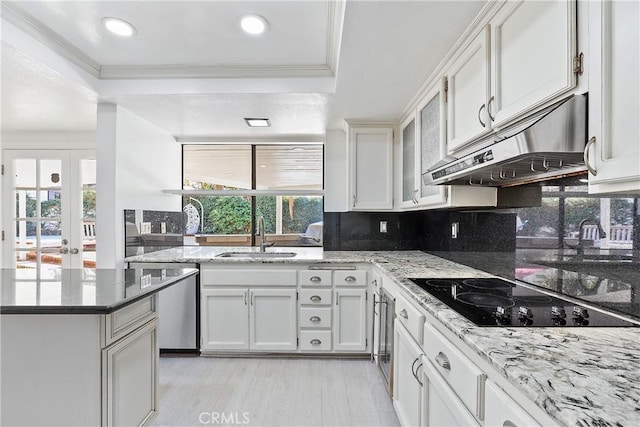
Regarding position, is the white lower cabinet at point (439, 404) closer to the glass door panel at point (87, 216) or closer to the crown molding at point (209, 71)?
the crown molding at point (209, 71)

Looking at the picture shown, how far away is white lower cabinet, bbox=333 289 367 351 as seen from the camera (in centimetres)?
278

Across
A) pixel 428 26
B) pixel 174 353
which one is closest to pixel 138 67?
pixel 428 26

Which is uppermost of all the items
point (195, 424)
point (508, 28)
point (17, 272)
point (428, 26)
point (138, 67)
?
point (138, 67)

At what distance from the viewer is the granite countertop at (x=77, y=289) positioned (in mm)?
1212

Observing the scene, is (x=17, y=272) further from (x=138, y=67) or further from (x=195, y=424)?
(x=138, y=67)

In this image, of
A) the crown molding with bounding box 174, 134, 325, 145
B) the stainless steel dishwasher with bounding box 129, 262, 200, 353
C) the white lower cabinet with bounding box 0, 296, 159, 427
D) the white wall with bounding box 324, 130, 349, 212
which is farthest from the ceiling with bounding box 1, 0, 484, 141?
the white lower cabinet with bounding box 0, 296, 159, 427

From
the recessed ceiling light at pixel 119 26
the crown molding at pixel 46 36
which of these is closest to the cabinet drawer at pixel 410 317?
the recessed ceiling light at pixel 119 26

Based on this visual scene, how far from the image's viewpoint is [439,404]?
4.03ft

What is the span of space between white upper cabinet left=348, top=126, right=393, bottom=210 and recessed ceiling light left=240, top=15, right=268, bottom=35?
1.31 metres

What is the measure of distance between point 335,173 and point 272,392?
206 centimetres

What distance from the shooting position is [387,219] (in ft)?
11.1

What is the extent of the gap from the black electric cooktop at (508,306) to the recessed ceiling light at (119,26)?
2.17m

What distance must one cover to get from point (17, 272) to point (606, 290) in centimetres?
286

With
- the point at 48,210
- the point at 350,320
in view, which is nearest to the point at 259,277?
the point at 350,320
